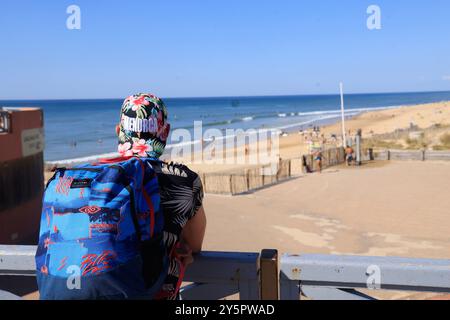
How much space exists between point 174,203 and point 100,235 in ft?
1.20

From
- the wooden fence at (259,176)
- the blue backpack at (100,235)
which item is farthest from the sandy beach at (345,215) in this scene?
the blue backpack at (100,235)

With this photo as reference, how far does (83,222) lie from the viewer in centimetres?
174

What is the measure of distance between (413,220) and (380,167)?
7.68 m

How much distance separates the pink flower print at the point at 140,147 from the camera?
80.5 inches

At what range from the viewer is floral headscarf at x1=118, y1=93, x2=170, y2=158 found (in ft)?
6.68

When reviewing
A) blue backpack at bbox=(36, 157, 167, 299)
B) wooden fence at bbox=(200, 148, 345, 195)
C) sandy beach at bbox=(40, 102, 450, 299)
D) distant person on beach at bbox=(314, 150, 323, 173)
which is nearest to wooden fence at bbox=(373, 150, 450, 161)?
sandy beach at bbox=(40, 102, 450, 299)

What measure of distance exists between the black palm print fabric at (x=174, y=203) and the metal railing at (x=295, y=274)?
9.7 inches

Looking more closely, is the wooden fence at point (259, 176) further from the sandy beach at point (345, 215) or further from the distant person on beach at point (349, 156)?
the sandy beach at point (345, 215)

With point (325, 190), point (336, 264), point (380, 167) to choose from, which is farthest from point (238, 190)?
point (336, 264)

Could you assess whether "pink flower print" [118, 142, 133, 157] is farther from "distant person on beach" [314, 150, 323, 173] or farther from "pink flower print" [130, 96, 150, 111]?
"distant person on beach" [314, 150, 323, 173]

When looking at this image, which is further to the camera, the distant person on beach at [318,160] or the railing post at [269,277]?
the distant person on beach at [318,160]

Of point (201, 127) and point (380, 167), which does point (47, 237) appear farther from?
point (201, 127)
